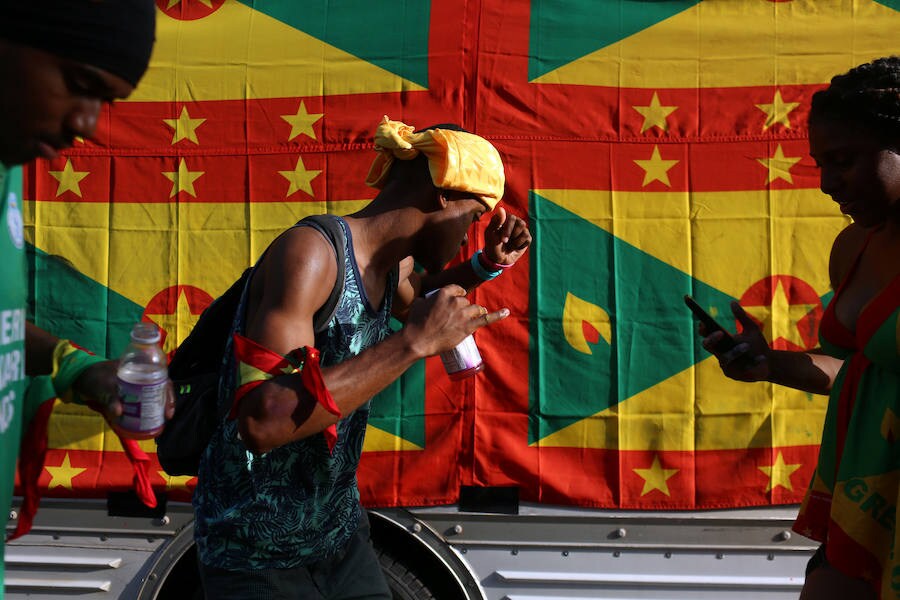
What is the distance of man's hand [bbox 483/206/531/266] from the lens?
3059mm

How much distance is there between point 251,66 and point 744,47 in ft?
6.52

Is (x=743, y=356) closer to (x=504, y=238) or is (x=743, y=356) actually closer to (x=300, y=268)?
(x=504, y=238)

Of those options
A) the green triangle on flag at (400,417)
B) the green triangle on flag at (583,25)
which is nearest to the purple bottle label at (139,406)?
the green triangle on flag at (400,417)

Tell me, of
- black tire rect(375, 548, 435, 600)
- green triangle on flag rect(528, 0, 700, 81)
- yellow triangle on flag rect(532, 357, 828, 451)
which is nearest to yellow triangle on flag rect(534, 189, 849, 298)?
yellow triangle on flag rect(532, 357, 828, 451)

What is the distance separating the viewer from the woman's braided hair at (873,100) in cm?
220

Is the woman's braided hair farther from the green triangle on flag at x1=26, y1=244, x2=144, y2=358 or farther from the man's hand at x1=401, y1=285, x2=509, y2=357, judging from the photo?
the green triangle on flag at x1=26, y1=244, x2=144, y2=358

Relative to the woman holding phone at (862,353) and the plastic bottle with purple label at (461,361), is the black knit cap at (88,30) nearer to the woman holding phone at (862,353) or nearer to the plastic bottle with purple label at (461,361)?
the plastic bottle with purple label at (461,361)

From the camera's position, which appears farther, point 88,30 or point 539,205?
point 539,205

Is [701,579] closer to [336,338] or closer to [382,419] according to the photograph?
[382,419]

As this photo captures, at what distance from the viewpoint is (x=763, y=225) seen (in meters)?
3.55

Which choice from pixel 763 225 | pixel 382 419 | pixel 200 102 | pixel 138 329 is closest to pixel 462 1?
pixel 200 102

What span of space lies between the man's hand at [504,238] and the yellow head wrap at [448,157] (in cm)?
38

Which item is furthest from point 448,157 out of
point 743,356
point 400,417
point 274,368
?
point 400,417

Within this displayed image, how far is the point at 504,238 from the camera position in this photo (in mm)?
3062
